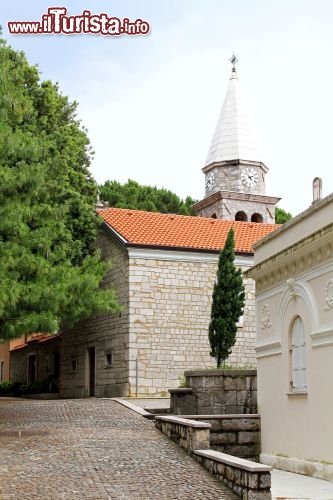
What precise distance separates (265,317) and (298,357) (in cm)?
183

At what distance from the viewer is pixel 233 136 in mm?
47406

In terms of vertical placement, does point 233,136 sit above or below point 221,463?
above

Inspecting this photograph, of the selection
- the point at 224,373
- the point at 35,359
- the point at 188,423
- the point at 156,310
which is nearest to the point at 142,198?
the point at 35,359

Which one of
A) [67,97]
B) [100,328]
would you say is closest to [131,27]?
[67,97]

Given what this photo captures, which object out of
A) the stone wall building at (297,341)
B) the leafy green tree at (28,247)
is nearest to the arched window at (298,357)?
the stone wall building at (297,341)

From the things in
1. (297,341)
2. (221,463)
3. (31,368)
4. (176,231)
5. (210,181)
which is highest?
(210,181)

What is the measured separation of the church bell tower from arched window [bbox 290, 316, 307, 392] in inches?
1205

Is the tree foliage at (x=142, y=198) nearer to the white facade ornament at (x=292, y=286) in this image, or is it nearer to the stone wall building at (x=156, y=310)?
the stone wall building at (x=156, y=310)

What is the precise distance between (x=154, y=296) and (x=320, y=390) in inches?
568

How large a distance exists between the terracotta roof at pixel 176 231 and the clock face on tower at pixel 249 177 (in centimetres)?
1445

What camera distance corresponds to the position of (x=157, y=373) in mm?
27047

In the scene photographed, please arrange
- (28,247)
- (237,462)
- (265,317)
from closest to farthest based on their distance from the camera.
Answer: (237,462)
(265,317)
(28,247)

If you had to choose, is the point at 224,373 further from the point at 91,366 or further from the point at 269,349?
the point at 91,366

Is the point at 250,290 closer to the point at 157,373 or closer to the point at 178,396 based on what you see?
the point at 157,373
